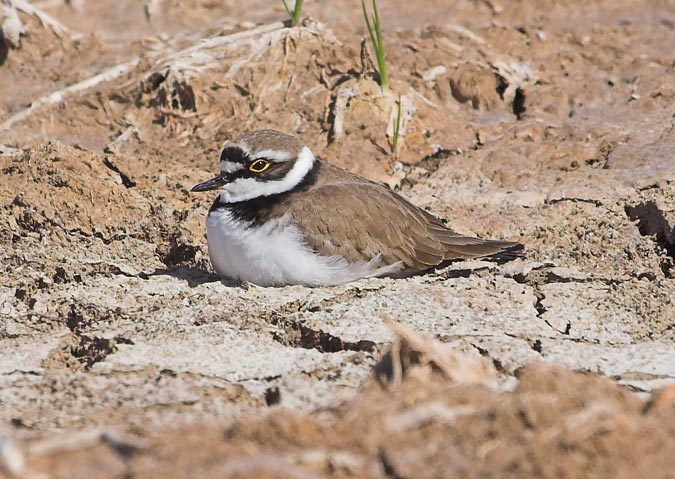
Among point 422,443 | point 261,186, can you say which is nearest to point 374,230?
point 261,186

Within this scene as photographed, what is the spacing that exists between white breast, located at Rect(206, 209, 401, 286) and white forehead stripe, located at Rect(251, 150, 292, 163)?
401mm

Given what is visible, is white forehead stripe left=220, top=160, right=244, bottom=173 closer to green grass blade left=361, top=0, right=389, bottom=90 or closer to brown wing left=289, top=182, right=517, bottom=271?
brown wing left=289, top=182, right=517, bottom=271

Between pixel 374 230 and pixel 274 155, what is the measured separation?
69 cm

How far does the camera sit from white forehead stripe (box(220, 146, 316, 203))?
5.22 m

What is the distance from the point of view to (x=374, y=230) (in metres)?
5.25

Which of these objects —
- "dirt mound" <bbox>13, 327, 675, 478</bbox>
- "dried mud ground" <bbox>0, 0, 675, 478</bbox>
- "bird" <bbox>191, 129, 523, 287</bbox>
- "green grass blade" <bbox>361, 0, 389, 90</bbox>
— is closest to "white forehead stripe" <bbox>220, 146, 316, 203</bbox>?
"bird" <bbox>191, 129, 523, 287</bbox>

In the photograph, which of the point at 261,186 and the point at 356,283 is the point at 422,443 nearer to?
the point at 356,283

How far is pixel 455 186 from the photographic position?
20.9 ft

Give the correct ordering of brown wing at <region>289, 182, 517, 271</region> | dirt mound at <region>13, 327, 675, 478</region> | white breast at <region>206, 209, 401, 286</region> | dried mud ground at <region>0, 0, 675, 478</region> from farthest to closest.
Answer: brown wing at <region>289, 182, 517, 271</region> → white breast at <region>206, 209, 401, 286</region> → dried mud ground at <region>0, 0, 675, 478</region> → dirt mound at <region>13, 327, 675, 478</region>

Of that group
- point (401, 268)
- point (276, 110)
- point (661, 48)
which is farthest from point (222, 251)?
point (661, 48)

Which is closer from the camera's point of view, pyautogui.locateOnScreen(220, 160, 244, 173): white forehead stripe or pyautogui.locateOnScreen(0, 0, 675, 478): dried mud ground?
pyautogui.locateOnScreen(0, 0, 675, 478): dried mud ground

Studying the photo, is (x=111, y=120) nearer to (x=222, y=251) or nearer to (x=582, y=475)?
(x=222, y=251)

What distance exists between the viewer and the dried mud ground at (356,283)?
261cm

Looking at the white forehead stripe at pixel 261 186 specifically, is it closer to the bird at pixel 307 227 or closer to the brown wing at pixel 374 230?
the bird at pixel 307 227
